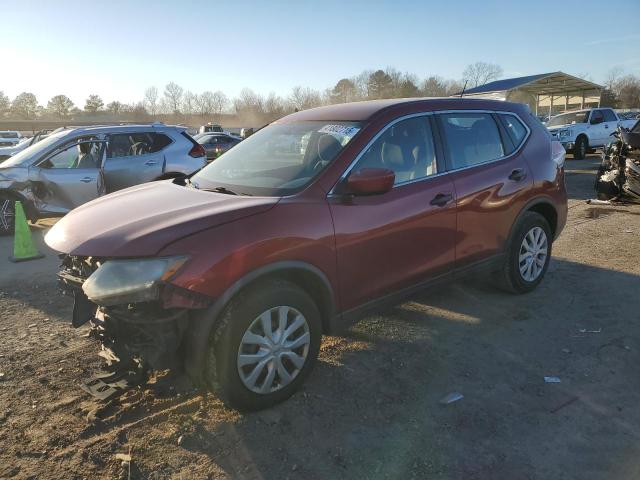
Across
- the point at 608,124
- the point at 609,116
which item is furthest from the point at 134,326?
the point at 609,116

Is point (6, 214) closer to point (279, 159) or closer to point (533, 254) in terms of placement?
point (279, 159)

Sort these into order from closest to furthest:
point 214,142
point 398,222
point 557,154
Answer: point 398,222
point 557,154
point 214,142

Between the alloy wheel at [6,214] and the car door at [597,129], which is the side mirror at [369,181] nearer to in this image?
the alloy wheel at [6,214]

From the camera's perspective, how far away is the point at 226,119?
356ft

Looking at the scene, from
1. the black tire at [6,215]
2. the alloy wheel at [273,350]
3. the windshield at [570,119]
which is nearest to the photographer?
the alloy wheel at [273,350]

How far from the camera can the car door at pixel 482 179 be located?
13.1 ft

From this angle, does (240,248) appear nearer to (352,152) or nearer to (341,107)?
(352,152)

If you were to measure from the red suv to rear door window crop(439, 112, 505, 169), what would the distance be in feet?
0.04

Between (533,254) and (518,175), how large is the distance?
836mm

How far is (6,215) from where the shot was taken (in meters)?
8.23

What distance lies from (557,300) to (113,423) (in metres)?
4.02

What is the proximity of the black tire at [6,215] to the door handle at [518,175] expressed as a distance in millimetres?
7757

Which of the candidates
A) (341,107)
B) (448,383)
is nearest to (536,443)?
(448,383)

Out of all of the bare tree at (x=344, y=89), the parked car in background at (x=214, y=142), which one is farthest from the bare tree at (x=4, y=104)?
the parked car in background at (x=214, y=142)
